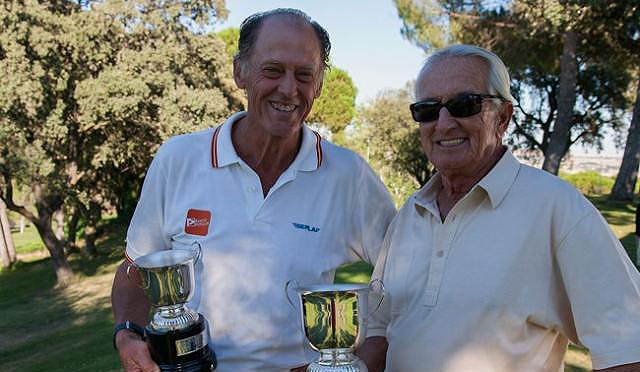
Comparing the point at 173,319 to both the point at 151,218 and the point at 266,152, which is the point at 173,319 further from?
the point at 266,152

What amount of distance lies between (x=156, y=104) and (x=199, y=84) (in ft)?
5.88

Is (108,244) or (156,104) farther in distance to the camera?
(108,244)

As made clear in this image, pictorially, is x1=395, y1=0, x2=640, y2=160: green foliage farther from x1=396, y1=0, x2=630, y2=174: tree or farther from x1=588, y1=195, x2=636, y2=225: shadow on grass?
x1=588, y1=195, x2=636, y2=225: shadow on grass

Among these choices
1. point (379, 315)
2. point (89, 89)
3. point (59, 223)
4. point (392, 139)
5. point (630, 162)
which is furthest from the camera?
point (392, 139)

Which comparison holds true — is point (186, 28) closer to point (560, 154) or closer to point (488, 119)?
point (560, 154)

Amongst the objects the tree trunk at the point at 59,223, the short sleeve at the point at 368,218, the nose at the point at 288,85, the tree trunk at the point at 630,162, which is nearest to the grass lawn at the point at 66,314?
the tree trunk at the point at 59,223

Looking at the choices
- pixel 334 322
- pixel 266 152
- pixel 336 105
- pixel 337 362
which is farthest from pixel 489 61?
pixel 336 105

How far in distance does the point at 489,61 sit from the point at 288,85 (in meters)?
0.74

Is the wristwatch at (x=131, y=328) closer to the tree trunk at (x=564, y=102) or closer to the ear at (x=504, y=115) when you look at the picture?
the ear at (x=504, y=115)

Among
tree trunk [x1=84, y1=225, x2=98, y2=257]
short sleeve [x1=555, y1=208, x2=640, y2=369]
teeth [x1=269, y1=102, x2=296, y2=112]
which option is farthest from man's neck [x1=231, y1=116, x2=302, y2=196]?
tree trunk [x1=84, y1=225, x2=98, y2=257]

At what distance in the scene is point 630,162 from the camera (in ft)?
71.8

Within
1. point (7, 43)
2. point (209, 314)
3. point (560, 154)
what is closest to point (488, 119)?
point (209, 314)

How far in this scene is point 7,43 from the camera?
39.6ft

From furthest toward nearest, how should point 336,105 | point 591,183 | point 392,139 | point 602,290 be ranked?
point 336,105, point 591,183, point 392,139, point 602,290
